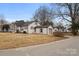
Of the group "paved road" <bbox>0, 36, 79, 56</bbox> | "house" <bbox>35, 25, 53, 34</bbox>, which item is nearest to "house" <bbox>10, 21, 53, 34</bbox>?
"house" <bbox>35, 25, 53, 34</bbox>

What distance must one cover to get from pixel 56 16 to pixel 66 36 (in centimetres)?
27

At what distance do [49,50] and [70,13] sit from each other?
0.52m

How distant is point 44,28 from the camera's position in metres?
4.27

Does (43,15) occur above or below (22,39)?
above

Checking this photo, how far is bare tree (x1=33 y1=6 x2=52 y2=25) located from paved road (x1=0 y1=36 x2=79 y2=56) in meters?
0.30

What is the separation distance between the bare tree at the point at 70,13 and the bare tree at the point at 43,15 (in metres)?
0.12

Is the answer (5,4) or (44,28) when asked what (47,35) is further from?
(5,4)

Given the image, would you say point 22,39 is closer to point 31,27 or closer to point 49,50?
point 31,27

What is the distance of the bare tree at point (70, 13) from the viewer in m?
4.23

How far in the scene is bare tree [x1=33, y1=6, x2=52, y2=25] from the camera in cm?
423

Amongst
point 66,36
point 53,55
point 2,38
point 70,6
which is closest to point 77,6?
point 70,6

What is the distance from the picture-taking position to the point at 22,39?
425cm

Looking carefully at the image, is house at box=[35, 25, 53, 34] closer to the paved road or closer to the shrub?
the shrub

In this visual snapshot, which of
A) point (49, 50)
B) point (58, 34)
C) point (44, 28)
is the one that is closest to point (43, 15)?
point (44, 28)
